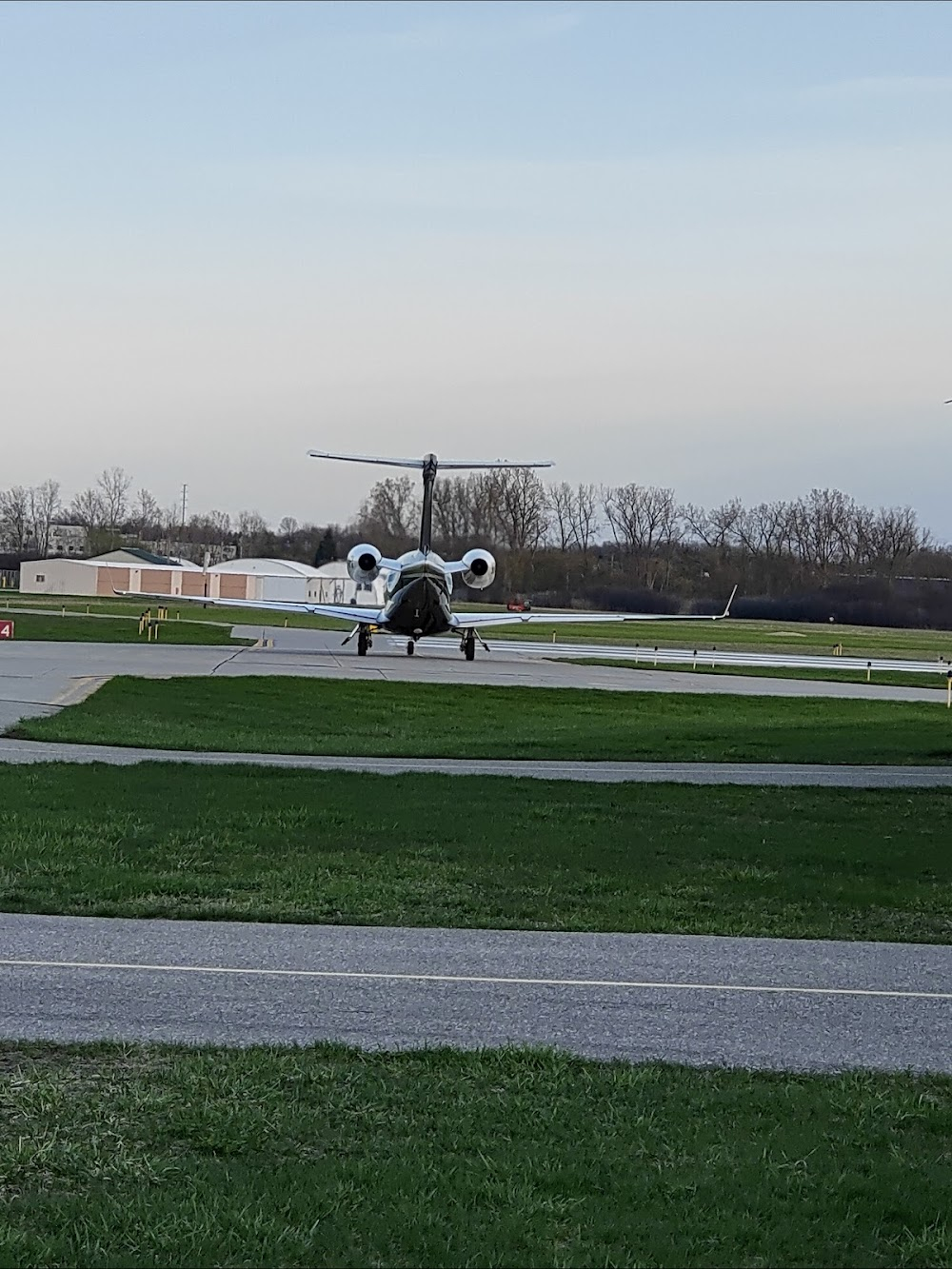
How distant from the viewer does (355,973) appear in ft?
32.7

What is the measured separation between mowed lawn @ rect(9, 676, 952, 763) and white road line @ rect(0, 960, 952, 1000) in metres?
15.9

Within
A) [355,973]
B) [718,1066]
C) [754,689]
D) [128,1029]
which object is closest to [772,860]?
[355,973]

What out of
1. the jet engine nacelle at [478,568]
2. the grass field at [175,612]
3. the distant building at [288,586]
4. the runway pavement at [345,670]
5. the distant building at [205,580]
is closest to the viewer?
the runway pavement at [345,670]

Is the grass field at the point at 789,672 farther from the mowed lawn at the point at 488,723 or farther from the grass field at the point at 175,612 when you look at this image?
the grass field at the point at 175,612

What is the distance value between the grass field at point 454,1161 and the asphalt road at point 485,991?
607 millimetres

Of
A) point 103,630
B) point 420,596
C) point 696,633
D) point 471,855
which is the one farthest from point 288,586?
point 471,855

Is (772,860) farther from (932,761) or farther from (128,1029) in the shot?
(932,761)

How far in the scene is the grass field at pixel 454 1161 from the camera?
17.3 ft

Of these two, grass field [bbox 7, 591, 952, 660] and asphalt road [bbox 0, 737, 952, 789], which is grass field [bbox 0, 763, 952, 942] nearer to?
asphalt road [bbox 0, 737, 952, 789]

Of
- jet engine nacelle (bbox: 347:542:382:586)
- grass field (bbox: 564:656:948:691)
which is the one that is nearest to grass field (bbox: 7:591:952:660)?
grass field (bbox: 564:656:948:691)

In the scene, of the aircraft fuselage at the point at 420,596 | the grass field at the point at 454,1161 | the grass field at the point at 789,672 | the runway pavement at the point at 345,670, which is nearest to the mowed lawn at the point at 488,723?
the runway pavement at the point at 345,670

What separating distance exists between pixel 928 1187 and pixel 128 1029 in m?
4.40

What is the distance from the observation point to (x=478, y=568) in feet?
171

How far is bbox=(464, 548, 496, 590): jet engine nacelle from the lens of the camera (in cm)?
5209
